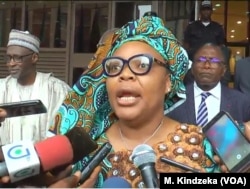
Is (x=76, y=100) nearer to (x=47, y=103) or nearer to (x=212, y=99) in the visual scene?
(x=212, y=99)

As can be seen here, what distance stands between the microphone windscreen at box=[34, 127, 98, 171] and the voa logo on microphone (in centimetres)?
3

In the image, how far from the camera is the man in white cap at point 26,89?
429 centimetres

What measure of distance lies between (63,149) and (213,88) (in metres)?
2.29

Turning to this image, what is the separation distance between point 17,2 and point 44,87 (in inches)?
156

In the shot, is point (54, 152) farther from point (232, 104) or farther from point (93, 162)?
point (232, 104)

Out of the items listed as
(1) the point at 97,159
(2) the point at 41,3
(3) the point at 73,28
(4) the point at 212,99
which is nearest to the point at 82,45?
(3) the point at 73,28

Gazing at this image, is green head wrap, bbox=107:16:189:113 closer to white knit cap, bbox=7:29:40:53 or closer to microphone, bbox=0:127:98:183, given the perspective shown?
microphone, bbox=0:127:98:183

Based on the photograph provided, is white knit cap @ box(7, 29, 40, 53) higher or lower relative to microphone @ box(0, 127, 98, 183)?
higher

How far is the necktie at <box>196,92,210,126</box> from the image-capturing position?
3536 millimetres

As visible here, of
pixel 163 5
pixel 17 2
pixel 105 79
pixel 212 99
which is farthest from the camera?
pixel 17 2

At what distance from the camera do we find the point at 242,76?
471cm

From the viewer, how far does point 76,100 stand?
8.28 ft

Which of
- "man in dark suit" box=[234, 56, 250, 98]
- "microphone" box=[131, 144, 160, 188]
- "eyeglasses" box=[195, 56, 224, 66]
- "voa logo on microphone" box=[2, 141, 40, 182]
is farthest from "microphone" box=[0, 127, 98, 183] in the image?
"man in dark suit" box=[234, 56, 250, 98]

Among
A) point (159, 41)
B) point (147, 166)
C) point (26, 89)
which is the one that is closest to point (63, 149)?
point (147, 166)
